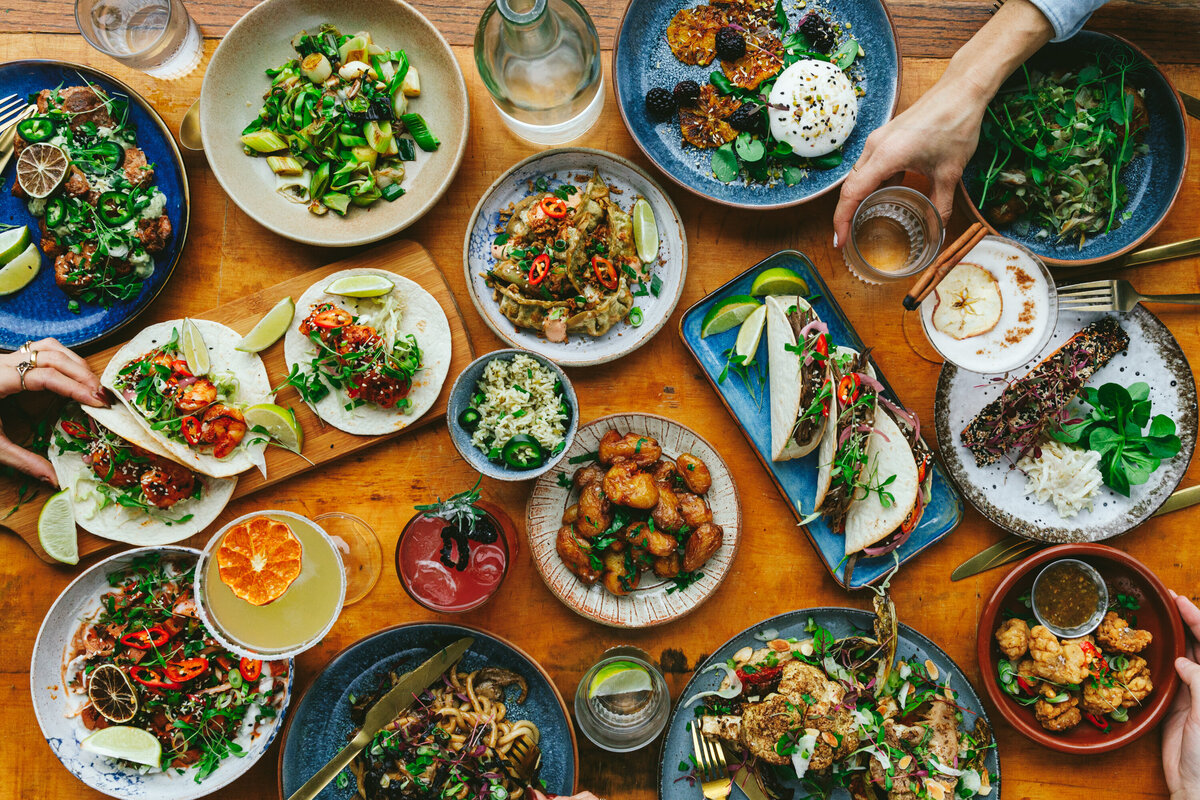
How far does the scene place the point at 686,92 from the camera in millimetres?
3129

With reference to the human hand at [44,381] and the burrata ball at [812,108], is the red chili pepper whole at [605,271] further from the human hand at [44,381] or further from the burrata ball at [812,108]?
the human hand at [44,381]

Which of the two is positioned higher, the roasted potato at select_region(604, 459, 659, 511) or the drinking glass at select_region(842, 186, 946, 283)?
the drinking glass at select_region(842, 186, 946, 283)

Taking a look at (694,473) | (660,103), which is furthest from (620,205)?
(694,473)

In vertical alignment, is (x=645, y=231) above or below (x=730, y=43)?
below

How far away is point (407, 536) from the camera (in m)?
2.93

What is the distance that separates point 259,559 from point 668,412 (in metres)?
1.83

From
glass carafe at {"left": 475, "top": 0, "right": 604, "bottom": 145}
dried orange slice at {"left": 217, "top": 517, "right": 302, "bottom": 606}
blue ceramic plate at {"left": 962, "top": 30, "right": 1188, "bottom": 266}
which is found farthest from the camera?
blue ceramic plate at {"left": 962, "top": 30, "right": 1188, "bottom": 266}

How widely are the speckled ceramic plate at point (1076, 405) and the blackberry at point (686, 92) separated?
5.35ft

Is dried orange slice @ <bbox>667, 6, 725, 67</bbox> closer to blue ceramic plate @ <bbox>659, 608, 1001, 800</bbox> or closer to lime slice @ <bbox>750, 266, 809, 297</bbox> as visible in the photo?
lime slice @ <bbox>750, 266, 809, 297</bbox>

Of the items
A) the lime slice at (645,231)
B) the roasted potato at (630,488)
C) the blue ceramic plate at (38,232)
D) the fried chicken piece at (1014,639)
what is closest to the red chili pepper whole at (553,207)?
the lime slice at (645,231)

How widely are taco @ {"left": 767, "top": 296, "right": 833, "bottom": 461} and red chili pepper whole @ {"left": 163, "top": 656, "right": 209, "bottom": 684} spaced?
2.62 metres

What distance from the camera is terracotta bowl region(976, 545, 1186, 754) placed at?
3041 mm

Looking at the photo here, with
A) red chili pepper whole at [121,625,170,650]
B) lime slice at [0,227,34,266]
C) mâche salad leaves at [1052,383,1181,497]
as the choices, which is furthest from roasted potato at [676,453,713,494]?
lime slice at [0,227,34,266]

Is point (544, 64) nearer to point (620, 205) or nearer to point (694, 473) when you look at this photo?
point (620, 205)
